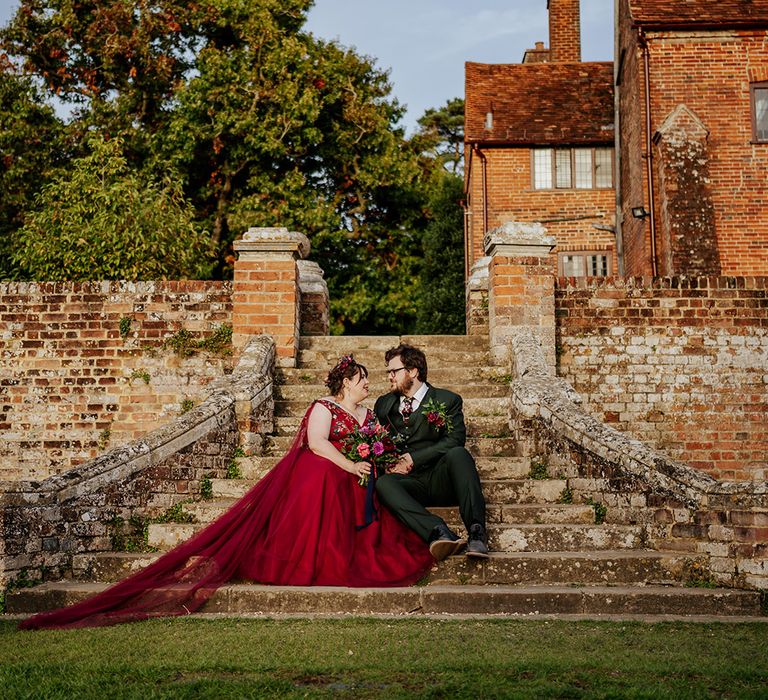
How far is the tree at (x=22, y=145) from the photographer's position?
21.6 meters

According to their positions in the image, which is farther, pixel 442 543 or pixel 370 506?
pixel 370 506

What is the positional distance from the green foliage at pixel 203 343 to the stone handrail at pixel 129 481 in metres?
1.76

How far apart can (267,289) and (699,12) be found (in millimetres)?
13084

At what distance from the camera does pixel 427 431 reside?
667 centimetres

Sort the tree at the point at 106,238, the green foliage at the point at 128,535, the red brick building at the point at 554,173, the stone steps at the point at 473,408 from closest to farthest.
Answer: the green foliage at the point at 128,535 → the stone steps at the point at 473,408 → the tree at the point at 106,238 → the red brick building at the point at 554,173

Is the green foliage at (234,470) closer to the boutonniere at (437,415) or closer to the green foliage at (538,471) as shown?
the boutonniere at (437,415)

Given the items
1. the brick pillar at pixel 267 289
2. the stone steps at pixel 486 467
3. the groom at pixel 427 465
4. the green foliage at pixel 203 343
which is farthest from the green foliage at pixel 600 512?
the green foliage at pixel 203 343

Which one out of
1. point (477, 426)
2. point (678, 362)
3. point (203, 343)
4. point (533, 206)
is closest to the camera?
point (477, 426)

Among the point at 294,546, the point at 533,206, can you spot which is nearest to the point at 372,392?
the point at 294,546

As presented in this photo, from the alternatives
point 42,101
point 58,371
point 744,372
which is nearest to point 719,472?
point 744,372

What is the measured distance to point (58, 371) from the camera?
10.7m

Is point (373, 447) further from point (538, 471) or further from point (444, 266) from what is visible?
point (444, 266)

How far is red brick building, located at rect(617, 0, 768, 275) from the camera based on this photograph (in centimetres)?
1716

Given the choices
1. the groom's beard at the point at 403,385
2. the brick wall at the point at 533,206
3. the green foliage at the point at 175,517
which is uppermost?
the brick wall at the point at 533,206
